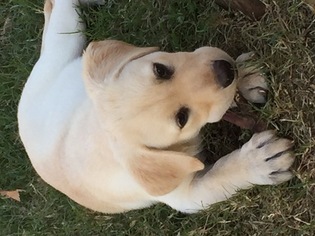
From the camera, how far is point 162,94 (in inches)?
132

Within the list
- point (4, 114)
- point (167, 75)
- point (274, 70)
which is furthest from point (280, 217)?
point (4, 114)

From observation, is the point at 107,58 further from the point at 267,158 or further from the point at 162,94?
the point at 267,158

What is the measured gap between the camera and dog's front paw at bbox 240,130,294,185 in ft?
11.7

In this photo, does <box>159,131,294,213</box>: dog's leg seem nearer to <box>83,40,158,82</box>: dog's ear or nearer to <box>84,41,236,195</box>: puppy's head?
<box>84,41,236,195</box>: puppy's head

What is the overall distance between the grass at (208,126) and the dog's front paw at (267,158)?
9cm

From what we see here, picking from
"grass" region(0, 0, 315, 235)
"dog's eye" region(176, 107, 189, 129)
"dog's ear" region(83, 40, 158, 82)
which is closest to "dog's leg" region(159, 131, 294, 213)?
"grass" region(0, 0, 315, 235)

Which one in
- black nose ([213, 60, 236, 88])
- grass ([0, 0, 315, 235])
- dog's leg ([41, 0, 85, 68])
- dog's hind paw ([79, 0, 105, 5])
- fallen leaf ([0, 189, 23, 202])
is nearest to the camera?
black nose ([213, 60, 236, 88])

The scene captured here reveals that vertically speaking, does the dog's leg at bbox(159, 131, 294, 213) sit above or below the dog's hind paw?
below

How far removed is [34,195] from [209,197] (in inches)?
68.6

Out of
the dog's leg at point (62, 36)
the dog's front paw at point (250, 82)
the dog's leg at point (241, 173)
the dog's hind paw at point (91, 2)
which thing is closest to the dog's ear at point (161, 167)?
the dog's leg at point (241, 173)

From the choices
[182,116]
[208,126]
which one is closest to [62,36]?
[208,126]

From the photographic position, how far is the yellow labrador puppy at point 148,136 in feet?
11.1

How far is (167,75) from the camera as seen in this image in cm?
340

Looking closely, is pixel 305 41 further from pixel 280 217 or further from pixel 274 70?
pixel 280 217
